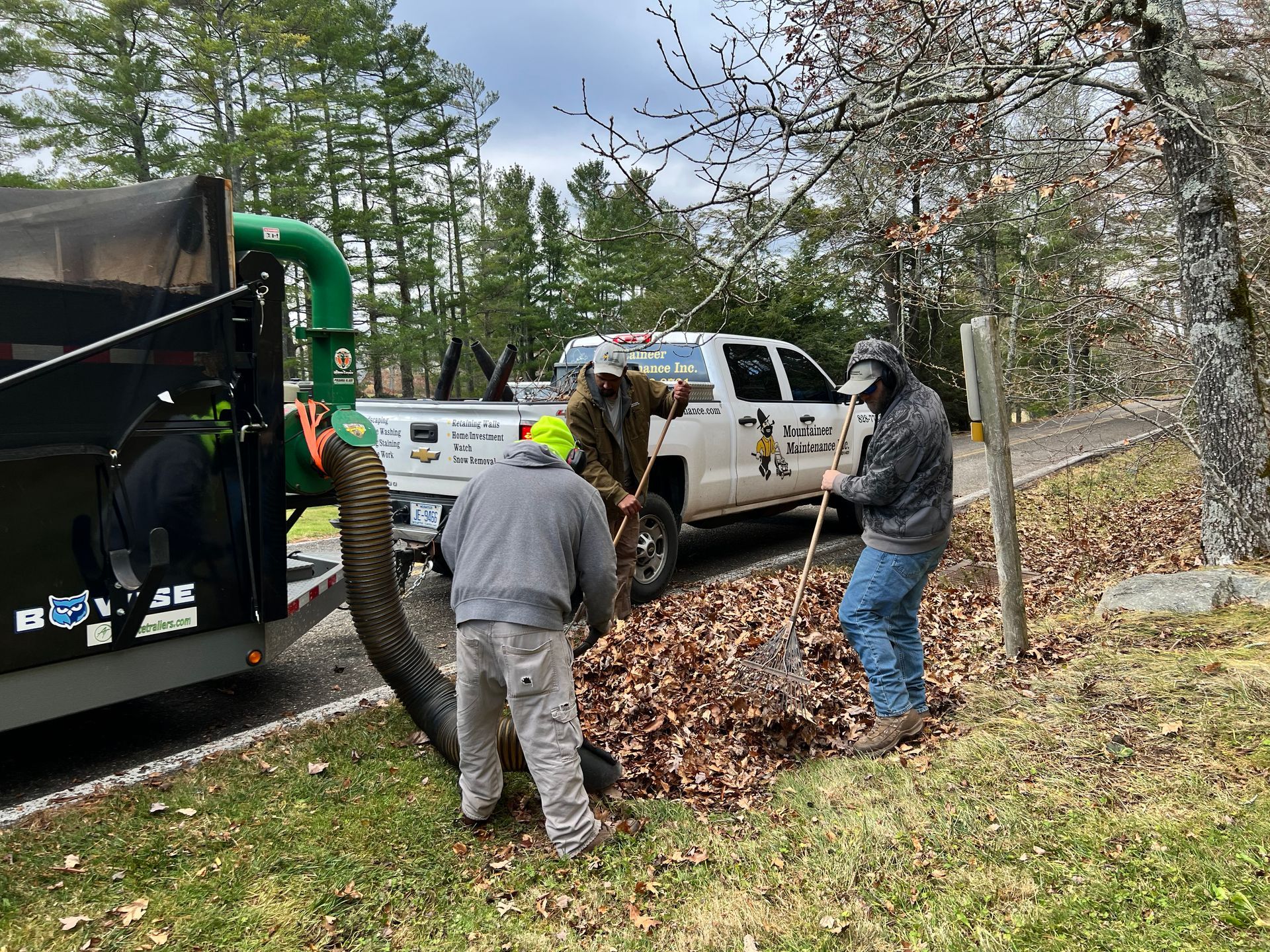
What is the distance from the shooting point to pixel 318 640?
5977 mm

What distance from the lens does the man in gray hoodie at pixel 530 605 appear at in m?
3.07

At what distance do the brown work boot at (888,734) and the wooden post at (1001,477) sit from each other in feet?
4.29

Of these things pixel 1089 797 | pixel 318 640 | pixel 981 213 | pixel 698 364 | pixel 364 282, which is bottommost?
pixel 1089 797

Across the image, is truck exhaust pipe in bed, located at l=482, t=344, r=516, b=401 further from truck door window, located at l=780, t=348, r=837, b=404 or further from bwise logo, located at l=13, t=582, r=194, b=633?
bwise logo, located at l=13, t=582, r=194, b=633

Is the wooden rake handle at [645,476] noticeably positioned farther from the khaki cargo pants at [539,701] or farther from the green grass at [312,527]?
the green grass at [312,527]

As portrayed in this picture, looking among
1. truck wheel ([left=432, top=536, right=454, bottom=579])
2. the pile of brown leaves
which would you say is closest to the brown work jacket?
the pile of brown leaves

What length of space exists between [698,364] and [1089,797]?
5.02 meters


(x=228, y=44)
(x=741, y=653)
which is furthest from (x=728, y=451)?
(x=228, y=44)

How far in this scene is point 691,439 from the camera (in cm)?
701

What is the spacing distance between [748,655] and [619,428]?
6.28ft

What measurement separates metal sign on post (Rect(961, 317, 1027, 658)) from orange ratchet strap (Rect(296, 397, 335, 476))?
3.72 metres

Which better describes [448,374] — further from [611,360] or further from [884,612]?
[884,612]

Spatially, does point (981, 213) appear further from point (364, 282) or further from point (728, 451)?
point (364, 282)

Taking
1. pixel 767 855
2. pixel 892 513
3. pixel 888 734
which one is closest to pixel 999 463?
pixel 892 513
